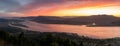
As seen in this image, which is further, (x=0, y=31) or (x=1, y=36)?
(x=0, y=31)

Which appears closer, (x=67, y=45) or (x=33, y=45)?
(x=33, y=45)

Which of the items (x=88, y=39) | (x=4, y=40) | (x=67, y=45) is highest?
(x=4, y=40)

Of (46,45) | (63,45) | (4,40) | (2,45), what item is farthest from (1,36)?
(63,45)

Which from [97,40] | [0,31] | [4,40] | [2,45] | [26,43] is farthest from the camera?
[97,40]

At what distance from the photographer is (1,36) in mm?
40438

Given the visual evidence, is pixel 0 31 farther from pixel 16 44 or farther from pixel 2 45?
pixel 2 45

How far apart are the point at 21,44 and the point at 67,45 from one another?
12.0m

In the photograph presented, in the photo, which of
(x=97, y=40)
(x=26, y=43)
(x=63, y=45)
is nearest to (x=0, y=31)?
(x=26, y=43)

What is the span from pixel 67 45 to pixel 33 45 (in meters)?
6.93

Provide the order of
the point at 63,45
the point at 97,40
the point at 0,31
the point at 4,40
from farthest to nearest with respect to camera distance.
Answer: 1. the point at 97,40
2. the point at 63,45
3. the point at 0,31
4. the point at 4,40

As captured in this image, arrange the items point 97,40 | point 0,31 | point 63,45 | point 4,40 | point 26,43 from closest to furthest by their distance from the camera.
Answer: point 4,40 < point 0,31 < point 26,43 < point 63,45 < point 97,40

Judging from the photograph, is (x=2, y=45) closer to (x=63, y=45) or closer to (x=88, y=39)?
(x=63, y=45)

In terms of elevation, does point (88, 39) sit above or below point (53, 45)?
below

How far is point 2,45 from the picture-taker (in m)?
35.9
